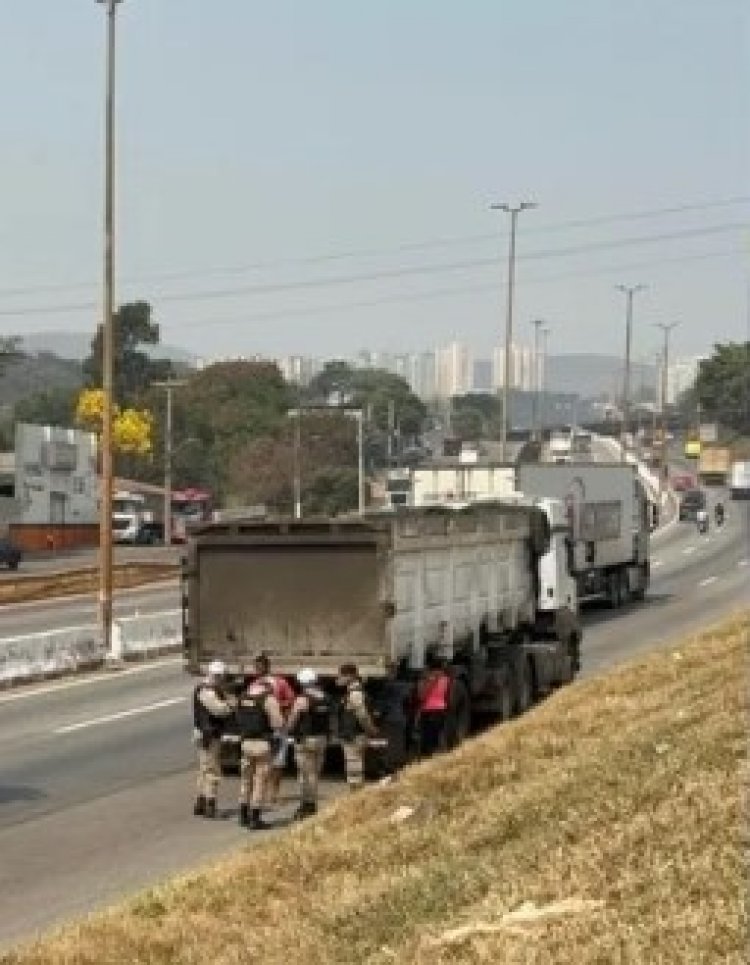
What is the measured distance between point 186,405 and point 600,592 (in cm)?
12840

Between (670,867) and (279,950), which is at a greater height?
(670,867)

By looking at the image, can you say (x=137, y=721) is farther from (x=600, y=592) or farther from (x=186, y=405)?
(x=186, y=405)

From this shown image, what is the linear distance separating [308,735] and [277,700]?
480mm

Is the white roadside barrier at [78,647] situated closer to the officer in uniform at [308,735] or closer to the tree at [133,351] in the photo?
the officer in uniform at [308,735]

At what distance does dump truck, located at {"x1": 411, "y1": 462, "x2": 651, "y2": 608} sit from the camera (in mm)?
37969

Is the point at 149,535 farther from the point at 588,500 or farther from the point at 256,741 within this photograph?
the point at 256,741

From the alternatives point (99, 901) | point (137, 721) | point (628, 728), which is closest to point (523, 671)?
point (137, 721)

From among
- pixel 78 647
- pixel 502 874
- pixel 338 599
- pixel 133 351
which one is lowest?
pixel 78 647

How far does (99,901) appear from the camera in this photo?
14070 mm

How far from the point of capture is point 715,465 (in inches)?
5689

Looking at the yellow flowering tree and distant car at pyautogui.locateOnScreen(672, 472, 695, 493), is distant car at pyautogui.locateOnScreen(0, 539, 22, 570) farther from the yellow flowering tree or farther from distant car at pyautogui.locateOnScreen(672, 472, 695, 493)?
distant car at pyautogui.locateOnScreen(672, 472, 695, 493)

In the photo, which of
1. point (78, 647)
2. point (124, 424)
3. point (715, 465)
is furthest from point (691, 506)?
point (78, 647)

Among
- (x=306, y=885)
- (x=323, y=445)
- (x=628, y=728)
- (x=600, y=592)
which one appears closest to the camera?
(x=306, y=885)

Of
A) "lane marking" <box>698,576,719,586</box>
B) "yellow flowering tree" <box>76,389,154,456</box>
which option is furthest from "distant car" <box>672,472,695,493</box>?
"lane marking" <box>698,576,719,586</box>
